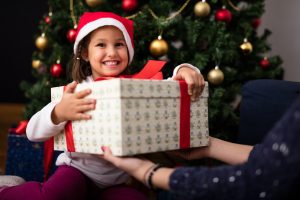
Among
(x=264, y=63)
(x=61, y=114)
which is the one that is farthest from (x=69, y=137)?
(x=264, y=63)

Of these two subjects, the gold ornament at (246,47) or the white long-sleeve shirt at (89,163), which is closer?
the white long-sleeve shirt at (89,163)

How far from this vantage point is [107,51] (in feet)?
4.03

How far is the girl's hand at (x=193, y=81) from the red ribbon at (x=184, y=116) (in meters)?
0.01

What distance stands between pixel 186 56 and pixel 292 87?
74 centimetres

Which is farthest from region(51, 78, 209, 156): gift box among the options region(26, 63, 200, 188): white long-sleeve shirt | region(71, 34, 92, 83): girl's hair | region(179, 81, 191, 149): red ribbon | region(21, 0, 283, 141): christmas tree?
region(21, 0, 283, 141): christmas tree

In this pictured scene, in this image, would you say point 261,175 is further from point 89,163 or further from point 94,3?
point 94,3

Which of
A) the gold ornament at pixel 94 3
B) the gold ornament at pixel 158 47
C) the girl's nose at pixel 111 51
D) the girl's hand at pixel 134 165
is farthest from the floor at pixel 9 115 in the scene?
the girl's hand at pixel 134 165

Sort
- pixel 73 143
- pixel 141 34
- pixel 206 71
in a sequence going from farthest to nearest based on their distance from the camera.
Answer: pixel 206 71, pixel 141 34, pixel 73 143

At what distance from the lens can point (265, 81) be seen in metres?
1.32

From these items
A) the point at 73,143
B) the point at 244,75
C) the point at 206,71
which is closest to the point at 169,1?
the point at 206,71

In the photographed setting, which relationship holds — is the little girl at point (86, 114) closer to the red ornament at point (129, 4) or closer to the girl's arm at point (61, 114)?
the girl's arm at point (61, 114)

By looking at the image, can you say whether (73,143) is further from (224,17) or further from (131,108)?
(224,17)

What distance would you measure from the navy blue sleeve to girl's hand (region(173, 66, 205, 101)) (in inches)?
11.5

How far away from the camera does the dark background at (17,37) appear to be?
4441 mm
